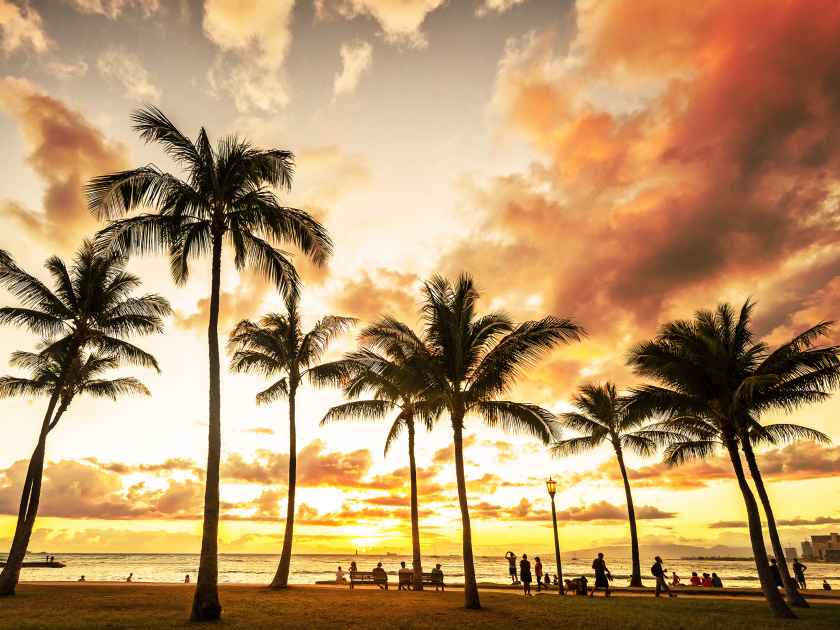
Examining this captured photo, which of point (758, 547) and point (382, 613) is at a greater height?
point (758, 547)

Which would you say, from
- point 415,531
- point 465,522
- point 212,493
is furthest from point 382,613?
point 415,531

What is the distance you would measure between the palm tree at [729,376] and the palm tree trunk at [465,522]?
6.26 m

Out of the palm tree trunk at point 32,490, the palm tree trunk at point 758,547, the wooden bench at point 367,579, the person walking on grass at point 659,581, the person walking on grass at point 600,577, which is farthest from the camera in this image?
the wooden bench at point 367,579

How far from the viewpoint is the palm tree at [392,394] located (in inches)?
779

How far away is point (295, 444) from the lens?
24141 mm

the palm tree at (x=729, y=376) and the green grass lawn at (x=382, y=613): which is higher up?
the palm tree at (x=729, y=376)

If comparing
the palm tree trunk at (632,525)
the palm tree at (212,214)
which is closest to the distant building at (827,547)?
the palm tree trunk at (632,525)

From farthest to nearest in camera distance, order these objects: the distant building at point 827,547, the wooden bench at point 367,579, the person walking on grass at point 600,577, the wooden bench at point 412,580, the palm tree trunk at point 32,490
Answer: the distant building at point 827,547 → the wooden bench at point 367,579 → the wooden bench at point 412,580 → the person walking on grass at point 600,577 → the palm tree trunk at point 32,490

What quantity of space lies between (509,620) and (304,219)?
12.8 m

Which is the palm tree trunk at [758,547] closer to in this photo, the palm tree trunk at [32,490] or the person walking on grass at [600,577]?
the person walking on grass at [600,577]

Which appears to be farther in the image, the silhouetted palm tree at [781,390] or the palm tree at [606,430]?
the palm tree at [606,430]

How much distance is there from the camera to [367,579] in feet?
94.7

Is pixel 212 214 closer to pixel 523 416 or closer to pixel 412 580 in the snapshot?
pixel 523 416

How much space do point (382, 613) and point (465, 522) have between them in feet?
13.3
